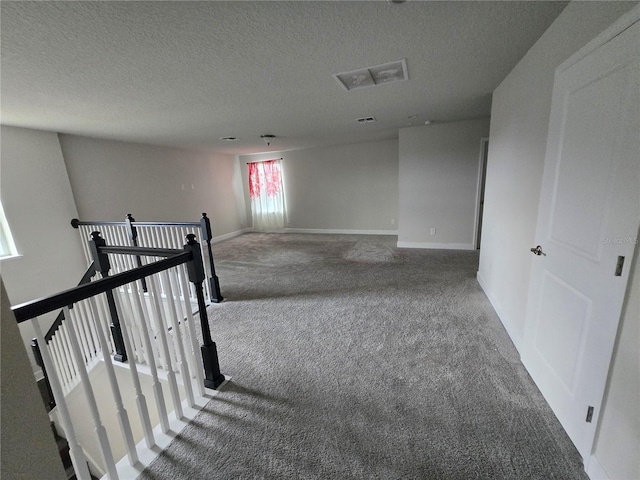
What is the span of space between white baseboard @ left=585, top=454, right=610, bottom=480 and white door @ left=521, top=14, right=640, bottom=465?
47mm

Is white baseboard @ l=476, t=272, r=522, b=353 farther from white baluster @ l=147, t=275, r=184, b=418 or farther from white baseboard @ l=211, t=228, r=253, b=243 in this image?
white baseboard @ l=211, t=228, r=253, b=243

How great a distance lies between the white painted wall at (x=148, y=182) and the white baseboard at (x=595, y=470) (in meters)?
5.76

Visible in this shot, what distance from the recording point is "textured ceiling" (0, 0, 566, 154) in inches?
55.9

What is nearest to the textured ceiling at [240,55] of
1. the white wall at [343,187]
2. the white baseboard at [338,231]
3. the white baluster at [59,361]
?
the white baluster at [59,361]

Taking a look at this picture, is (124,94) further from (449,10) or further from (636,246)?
(636,246)

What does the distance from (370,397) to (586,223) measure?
150 centimetres

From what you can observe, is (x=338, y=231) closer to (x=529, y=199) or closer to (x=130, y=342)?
(x=529, y=199)

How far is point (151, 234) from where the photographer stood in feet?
11.0

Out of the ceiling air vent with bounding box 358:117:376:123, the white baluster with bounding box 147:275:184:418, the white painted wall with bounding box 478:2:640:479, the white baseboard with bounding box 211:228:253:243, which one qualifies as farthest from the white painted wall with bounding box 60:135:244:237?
the white painted wall with bounding box 478:2:640:479

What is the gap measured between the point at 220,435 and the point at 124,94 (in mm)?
2864

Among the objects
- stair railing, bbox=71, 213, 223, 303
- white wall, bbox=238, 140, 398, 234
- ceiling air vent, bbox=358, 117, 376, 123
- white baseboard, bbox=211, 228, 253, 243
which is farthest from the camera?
white baseboard, bbox=211, 228, 253, 243

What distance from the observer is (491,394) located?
1666 millimetres

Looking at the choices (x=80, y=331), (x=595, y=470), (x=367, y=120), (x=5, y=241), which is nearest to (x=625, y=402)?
(x=595, y=470)

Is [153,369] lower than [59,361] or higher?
higher
